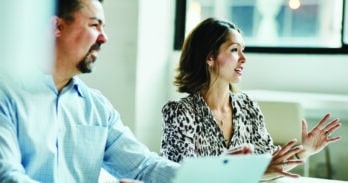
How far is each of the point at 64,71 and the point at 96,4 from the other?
23 centimetres

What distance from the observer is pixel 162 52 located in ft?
12.1

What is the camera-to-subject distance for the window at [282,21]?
11.4 feet

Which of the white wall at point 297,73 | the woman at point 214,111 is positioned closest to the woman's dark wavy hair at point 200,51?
the woman at point 214,111

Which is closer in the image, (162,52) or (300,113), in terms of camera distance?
(300,113)

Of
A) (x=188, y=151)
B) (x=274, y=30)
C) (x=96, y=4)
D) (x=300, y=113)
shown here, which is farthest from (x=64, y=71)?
(x=274, y=30)

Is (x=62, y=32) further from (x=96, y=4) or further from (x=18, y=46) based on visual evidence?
(x=18, y=46)

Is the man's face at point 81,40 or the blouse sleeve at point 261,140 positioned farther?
the blouse sleeve at point 261,140

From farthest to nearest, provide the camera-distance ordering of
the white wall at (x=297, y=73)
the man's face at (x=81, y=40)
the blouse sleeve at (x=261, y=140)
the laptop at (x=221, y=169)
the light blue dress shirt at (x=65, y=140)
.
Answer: the white wall at (x=297, y=73) < the blouse sleeve at (x=261, y=140) < the man's face at (x=81, y=40) < the light blue dress shirt at (x=65, y=140) < the laptop at (x=221, y=169)

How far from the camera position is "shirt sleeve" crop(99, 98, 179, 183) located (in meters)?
1.47

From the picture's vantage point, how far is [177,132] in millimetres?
1785

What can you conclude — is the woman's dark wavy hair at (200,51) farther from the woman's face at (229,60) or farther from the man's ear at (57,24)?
the man's ear at (57,24)

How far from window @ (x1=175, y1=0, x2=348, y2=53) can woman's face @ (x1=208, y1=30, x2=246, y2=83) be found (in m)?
1.66

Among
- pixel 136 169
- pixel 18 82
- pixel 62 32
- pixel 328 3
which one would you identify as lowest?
pixel 136 169

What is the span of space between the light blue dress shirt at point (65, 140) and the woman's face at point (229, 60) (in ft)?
1.78
